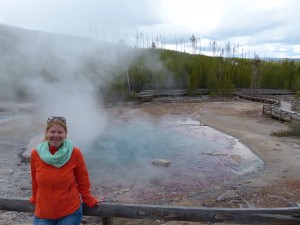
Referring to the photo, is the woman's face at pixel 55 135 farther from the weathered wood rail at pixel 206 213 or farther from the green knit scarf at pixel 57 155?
the weathered wood rail at pixel 206 213

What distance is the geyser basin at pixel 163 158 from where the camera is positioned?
30.3ft

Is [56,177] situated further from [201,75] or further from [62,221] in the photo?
[201,75]

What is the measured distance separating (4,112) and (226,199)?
20.6 m

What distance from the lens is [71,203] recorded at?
2670mm

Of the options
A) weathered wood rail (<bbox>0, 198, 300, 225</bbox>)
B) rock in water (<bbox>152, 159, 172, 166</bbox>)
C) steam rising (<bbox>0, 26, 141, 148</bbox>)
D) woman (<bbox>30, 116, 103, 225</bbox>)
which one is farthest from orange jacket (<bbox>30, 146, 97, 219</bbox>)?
steam rising (<bbox>0, 26, 141, 148</bbox>)

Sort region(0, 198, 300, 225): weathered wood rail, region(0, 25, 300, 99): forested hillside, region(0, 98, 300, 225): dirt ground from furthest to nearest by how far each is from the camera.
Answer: region(0, 25, 300, 99): forested hillside, region(0, 98, 300, 225): dirt ground, region(0, 198, 300, 225): weathered wood rail

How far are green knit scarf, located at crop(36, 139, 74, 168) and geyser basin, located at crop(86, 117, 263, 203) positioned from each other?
19.5 ft

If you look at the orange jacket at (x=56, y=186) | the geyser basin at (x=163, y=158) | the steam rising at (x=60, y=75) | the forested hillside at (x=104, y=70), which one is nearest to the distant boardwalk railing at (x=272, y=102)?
the forested hillside at (x=104, y=70)

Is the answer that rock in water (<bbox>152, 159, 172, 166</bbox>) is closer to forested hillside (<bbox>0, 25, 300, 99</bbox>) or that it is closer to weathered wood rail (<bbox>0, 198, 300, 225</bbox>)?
forested hillside (<bbox>0, 25, 300, 99</bbox>)

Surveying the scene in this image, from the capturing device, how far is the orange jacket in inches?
102

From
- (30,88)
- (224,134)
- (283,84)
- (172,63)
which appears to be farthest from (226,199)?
(283,84)

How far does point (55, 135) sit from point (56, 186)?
16.1 inches

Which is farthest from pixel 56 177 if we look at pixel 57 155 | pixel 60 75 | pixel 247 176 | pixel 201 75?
pixel 201 75

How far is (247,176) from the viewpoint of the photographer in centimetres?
1037
